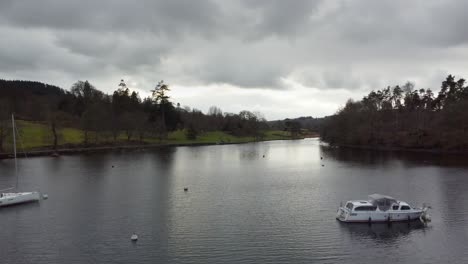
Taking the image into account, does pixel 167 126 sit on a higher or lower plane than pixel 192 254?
higher

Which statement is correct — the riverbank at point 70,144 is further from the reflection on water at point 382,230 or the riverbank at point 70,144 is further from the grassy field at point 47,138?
the reflection on water at point 382,230

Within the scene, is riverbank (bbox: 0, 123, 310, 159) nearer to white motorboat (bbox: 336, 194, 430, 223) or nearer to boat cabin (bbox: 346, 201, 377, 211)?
boat cabin (bbox: 346, 201, 377, 211)

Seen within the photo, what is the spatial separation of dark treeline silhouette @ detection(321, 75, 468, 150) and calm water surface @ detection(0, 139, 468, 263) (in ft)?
125

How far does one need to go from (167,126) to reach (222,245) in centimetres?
15657

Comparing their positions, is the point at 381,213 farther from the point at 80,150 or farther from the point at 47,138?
the point at 47,138

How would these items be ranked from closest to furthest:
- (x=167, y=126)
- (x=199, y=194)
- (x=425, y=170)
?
(x=199, y=194)
(x=425, y=170)
(x=167, y=126)

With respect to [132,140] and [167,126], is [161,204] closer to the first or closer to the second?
[132,140]

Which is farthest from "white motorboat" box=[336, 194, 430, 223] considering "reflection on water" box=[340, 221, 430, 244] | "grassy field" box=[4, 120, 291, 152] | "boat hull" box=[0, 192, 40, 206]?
"grassy field" box=[4, 120, 291, 152]

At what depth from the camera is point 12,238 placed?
138 ft

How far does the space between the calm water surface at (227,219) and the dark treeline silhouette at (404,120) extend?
3803 centimetres

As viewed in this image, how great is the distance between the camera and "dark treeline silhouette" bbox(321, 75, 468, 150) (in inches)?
4843

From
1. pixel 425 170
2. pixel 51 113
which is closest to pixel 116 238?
pixel 425 170

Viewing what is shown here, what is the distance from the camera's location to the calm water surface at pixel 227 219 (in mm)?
36688

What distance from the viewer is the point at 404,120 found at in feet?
499
